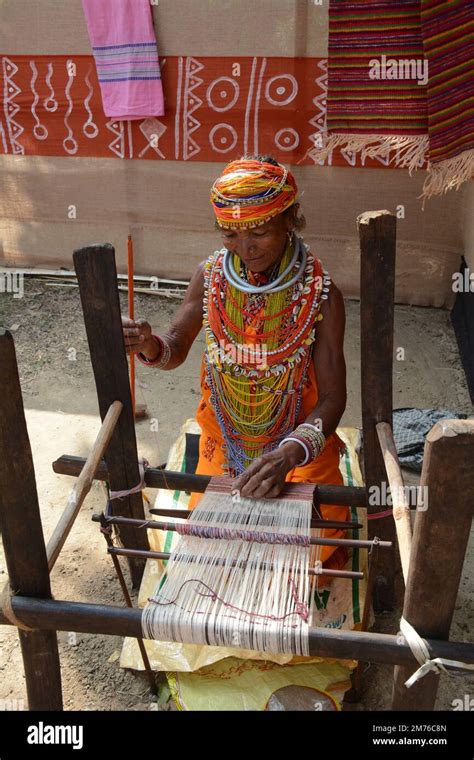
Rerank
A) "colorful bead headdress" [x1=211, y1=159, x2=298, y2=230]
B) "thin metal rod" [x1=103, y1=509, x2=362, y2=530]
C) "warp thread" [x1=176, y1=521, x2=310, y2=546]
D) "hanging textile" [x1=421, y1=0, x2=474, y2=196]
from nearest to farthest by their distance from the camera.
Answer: "warp thread" [x1=176, y1=521, x2=310, y2=546], "thin metal rod" [x1=103, y1=509, x2=362, y2=530], "colorful bead headdress" [x1=211, y1=159, x2=298, y2=230], "hanging textile" [x1=421, y1=0, x2=474, y2=196]

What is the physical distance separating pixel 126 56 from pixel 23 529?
3878mm

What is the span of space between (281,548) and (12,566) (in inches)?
27.8

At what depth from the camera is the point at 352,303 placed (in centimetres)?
527

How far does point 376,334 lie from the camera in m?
2.20

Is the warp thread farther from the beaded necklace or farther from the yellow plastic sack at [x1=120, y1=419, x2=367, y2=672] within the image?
the beaded necklace

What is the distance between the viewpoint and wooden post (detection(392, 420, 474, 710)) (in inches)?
51.8

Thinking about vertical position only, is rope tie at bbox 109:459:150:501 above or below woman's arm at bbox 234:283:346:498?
below

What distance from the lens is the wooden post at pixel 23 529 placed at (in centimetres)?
151

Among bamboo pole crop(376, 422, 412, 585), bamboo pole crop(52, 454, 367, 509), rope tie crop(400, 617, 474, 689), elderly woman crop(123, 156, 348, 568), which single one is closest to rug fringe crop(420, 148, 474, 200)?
elderly woman crop(123, 156, 348, 568)

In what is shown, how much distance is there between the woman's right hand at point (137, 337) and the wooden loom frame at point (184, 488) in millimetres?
108

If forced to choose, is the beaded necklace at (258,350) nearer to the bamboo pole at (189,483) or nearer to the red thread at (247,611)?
the bamboo pole at (189,483)

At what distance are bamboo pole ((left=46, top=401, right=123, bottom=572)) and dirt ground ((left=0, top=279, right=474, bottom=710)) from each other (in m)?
0.78

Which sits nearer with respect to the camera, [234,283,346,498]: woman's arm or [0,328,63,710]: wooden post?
[0,328,63,710]: wooden post
